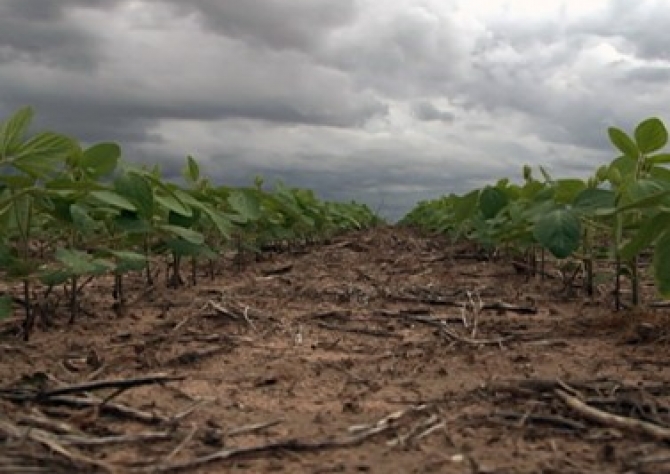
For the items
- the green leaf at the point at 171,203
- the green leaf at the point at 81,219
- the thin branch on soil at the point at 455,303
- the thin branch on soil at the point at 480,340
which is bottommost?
the thin branch on soil at the point at 480,340

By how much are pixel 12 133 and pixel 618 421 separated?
6.41 feet

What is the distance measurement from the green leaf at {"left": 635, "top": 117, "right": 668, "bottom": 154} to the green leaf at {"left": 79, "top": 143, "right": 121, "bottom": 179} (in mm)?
1958

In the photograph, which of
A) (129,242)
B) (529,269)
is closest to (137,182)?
(129,242)

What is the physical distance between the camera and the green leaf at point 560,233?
2965 mm

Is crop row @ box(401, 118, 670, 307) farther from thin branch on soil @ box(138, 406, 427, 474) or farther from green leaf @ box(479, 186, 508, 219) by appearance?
thin branch on soil @ box(138, 406, 427, 474)

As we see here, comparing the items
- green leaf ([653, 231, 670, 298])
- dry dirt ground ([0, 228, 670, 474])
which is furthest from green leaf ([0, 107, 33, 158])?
green leaf ([653, 231, 670, 298])

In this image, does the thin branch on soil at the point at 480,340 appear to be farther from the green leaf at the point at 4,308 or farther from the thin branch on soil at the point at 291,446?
the green leaf at the point at 4,308

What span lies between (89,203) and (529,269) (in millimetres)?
2913

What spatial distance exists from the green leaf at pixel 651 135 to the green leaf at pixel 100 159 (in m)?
1.96

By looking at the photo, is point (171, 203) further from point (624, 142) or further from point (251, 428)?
point (624, 142)

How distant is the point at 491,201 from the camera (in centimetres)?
429

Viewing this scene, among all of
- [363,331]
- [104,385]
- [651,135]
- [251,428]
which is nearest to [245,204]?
[363,331]

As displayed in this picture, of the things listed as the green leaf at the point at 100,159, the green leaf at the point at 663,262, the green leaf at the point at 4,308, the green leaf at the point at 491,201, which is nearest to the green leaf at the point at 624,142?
the green leaf at the point at 663,262

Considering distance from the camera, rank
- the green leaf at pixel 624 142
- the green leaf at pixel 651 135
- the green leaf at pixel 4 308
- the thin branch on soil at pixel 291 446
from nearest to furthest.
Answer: the thin branch on soil at pixel 291 446
the green leaf at pixel 4 308
the green leaf at pixel 651 135
the green leaf at pixel 624 142
